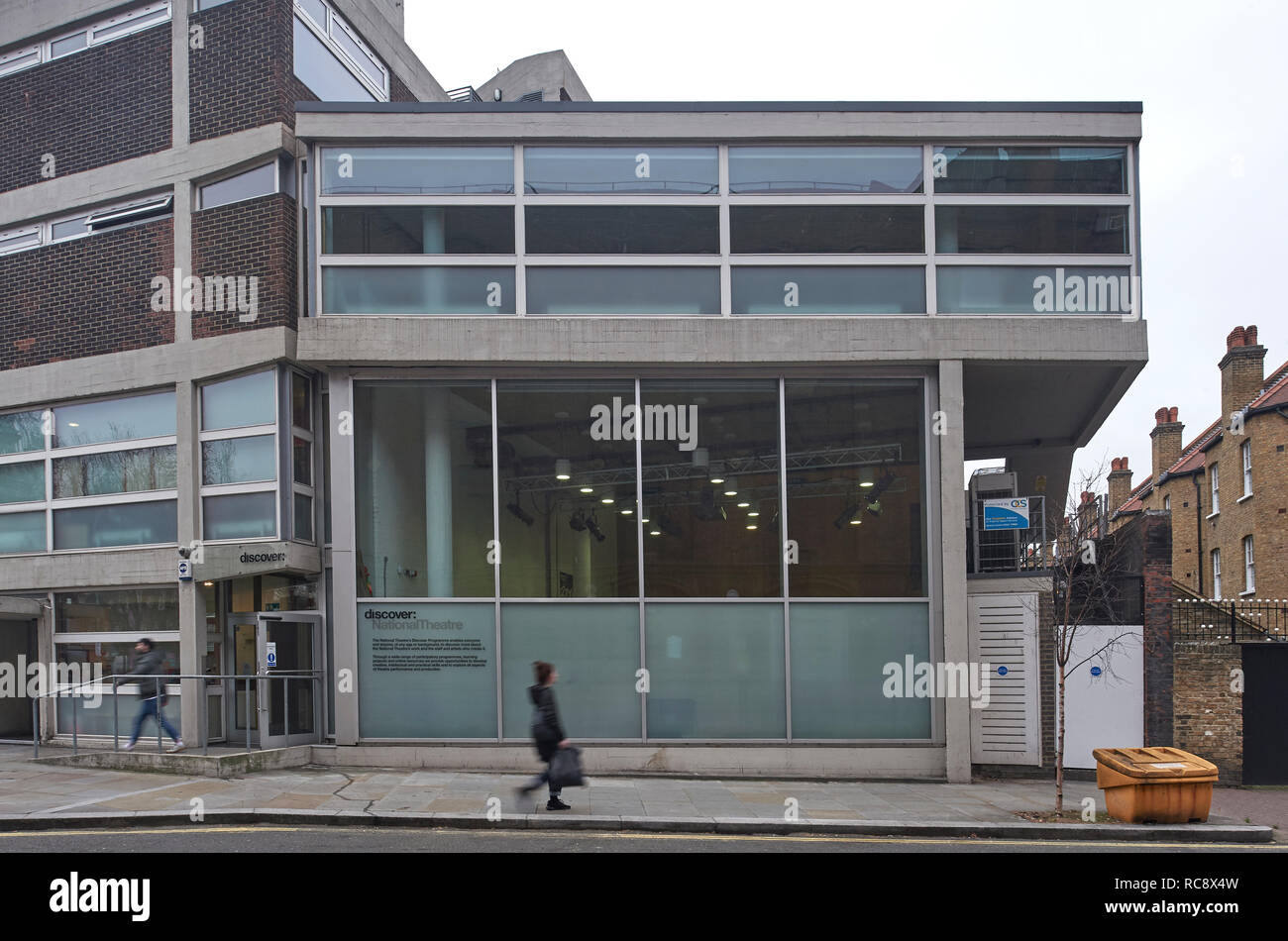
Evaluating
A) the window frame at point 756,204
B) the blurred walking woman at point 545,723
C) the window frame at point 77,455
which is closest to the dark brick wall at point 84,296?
the window frame at point 77,455

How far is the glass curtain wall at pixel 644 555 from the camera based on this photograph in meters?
13.6

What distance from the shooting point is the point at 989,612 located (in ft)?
47.1

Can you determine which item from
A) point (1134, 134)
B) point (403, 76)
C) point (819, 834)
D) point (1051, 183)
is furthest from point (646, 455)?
point (403, 76)

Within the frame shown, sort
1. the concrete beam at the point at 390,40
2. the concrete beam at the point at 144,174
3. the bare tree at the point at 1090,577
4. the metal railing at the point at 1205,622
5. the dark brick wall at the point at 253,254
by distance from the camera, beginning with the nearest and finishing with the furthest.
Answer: the bare tree at the point at 1090,577, the dark brick wall at the point at 253,254, the concrete beam at the point at 144,174, the metal railing at the point at 1205,622, the concrete beam at the point at 390,40

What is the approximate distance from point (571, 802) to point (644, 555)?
389 cm

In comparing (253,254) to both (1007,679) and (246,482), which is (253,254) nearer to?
(246,482)

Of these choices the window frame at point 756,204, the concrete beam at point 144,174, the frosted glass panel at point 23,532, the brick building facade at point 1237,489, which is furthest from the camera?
the brick building facade at point 1237,489

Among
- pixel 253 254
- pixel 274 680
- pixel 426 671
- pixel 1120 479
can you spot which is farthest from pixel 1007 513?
pixel 1120 479

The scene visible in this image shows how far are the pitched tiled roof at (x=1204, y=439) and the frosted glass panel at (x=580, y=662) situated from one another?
48.9ft

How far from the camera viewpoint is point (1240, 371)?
3077cm

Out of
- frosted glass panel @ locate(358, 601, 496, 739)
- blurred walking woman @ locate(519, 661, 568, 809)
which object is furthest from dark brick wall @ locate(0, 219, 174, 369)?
blurred walking woman @ locate(519, 661, 568, 809)

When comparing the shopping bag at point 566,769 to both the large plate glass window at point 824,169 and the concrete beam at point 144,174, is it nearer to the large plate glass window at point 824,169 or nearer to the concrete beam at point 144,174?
the large plate glass window at point 824,169

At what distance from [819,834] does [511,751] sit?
192 inches

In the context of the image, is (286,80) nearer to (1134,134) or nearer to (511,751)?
(511,751)
